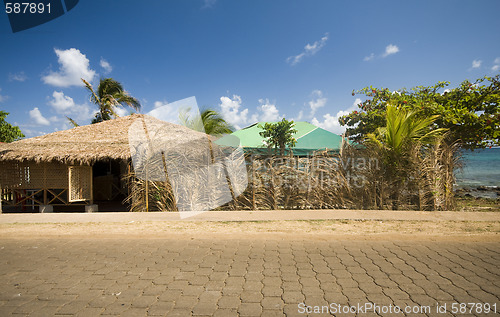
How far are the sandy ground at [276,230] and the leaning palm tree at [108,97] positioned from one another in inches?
565

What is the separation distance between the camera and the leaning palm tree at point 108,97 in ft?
65.5

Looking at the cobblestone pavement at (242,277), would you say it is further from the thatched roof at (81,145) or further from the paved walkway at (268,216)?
the thatched roof at (81,145)

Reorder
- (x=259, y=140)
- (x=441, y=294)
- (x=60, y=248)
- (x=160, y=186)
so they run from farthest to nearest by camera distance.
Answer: (x=259, y=140) → (x=160, y=186) → (x=60, y=248) → (x=441, y=294)

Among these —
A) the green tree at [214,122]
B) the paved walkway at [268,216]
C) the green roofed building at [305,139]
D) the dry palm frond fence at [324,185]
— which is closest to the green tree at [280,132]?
the green roofed building at [305,139]

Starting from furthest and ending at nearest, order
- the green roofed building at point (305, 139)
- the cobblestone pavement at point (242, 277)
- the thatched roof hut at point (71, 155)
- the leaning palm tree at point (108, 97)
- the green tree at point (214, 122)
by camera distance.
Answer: the leaning palm tree at point (108, 97) → the green tree at point (214, 122) → the green roofed building at point (305, 139) → the thatched roof hut at point (71, 155) → the cobblestone pavement at point (242, 277)

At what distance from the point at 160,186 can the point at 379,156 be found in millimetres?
6688

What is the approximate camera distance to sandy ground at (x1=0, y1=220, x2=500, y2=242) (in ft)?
18.9

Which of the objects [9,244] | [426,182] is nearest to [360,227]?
[426,182]

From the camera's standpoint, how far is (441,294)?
10.6 feet

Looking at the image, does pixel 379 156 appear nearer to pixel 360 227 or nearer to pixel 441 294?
pixel 360 227

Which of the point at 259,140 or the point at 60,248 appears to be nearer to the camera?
the point at 60,248

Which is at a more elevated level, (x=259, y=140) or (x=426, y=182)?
(x=259, y=140)

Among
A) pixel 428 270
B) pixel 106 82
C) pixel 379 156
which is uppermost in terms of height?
pixel 106 82

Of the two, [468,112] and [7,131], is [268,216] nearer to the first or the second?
[468,112]
